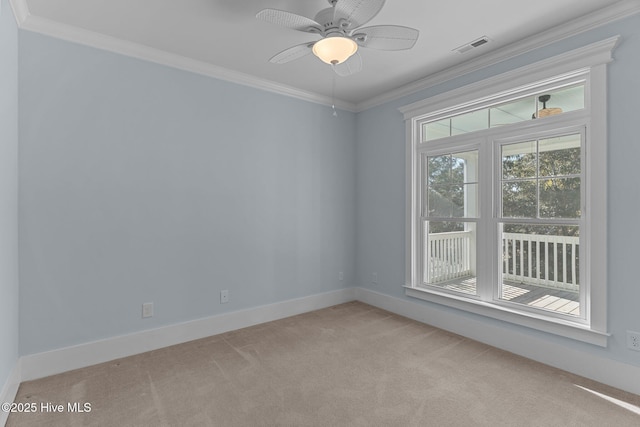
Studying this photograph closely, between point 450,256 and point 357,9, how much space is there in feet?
8.90

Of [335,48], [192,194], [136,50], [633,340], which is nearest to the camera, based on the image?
[335,48]

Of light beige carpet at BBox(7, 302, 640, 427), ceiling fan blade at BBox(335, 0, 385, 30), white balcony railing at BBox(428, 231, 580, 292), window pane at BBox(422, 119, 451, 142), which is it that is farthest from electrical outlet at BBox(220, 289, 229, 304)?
window pane at BBox(422, 119, 451, 142)

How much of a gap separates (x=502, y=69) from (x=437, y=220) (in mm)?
1587

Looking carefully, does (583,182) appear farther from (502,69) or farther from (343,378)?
(343,378)

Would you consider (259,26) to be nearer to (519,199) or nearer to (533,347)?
(519,199)

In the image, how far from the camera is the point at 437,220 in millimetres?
3570

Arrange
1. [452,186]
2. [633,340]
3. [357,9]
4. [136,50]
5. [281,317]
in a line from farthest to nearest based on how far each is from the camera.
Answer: [281,317]
[452,186]
[136,50]
[633,340]
[357,9]

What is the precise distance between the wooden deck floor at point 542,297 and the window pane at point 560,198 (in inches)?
25.9

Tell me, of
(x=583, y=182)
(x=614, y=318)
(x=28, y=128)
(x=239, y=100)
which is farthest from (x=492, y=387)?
(x=28, y=128)

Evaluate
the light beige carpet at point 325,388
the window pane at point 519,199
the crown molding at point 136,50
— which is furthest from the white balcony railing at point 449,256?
the crown molding at point 136,50

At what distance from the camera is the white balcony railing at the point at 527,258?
2.64m

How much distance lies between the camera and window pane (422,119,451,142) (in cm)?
349

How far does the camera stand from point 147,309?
9.34 feet

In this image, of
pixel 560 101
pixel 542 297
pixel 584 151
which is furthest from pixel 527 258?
pixel 560 101
